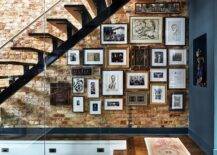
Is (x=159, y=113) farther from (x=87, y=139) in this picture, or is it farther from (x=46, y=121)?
(x=46, y=121)

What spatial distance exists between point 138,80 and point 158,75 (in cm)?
34

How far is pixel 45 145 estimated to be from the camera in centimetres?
593

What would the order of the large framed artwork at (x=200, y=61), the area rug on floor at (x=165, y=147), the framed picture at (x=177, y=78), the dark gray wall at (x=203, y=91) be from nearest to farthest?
1. the area rug on floor at (x=165, y=147)
2. the dark gray wall at (x=203, y=91)
3. the large framed artwork at (x=200, y=61)
4. the framed picture at (x=177, y=78)

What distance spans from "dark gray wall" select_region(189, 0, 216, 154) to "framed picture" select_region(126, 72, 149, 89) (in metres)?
0.73

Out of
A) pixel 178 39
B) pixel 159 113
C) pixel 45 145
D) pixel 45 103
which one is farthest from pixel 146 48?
pixel 45 145

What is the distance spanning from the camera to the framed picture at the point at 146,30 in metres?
6.09

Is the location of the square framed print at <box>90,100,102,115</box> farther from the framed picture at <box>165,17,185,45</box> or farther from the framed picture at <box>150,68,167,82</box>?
the framed picture at <box>165,17,185,45</box>

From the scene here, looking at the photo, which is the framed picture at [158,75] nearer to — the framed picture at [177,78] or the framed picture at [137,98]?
the framed picture at [177,78]

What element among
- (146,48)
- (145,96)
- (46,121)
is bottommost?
(46,121)

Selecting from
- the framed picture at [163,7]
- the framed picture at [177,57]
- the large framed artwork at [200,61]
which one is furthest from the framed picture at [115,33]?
the large framed artwork at [200,61]

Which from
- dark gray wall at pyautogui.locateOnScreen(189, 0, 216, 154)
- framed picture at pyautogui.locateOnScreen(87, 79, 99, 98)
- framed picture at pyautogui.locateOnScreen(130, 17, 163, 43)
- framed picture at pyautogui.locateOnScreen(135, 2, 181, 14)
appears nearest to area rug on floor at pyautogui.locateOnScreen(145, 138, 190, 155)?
dark gray wall at pyautogui.locateOnScreen(189, 0, 216, 154)

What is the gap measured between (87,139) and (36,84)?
1.23 m

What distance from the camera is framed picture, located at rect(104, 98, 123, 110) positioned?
6.11 m

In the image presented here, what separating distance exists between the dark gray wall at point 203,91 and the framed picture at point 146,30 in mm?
521
